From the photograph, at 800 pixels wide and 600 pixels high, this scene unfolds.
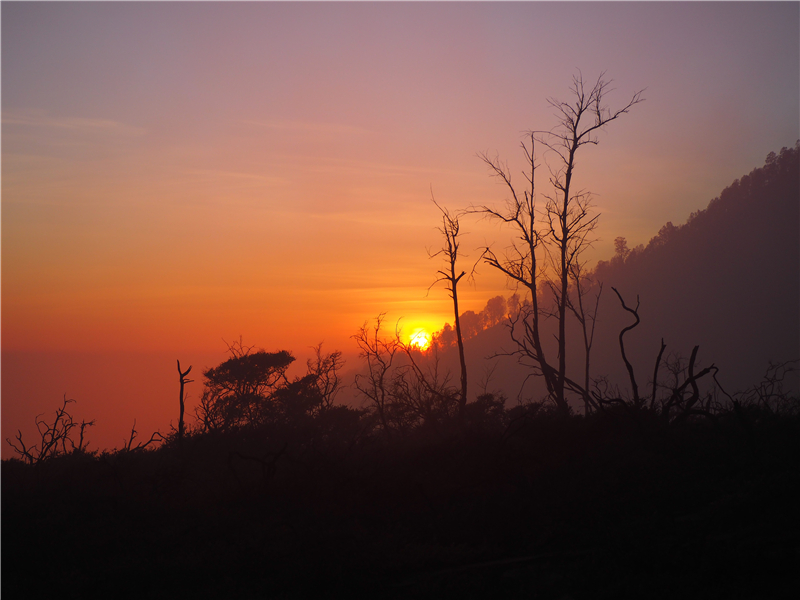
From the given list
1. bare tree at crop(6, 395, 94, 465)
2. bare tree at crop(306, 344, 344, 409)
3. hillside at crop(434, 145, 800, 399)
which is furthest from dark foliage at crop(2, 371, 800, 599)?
hillside at crop(434, 145, 800, 399)

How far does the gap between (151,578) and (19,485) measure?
8.90m

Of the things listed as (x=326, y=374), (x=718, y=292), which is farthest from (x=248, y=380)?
(x=718, y=292)

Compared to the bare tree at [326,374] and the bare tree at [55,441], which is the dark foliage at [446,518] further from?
the bare tree at [326,374]

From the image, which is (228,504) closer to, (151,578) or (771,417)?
(151,578)

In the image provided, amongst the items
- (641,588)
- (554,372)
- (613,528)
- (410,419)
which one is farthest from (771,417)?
(410,419)

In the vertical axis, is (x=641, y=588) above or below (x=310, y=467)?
below

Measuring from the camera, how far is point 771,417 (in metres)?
13.7

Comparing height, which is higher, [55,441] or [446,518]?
[55,441]

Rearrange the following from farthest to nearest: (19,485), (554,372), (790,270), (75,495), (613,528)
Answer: (790,270), (554,372), (19,485), (75,495), (613,528)

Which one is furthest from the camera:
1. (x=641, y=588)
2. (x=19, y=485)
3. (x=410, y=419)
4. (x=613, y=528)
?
(x=410, y=419)

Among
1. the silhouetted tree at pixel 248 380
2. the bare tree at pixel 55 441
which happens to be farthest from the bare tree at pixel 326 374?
the bare tree at pixel 55 441

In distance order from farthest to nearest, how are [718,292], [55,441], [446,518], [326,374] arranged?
[718,292] → [326,374] → [55,441] → [446,518]

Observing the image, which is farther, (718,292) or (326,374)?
(718,292)

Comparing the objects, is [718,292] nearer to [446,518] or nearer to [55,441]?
[446,518]
